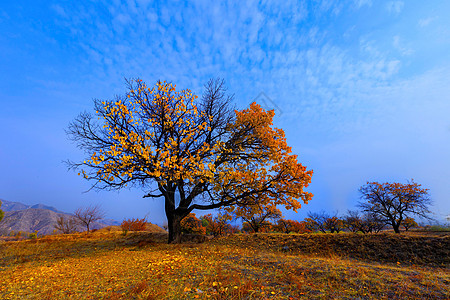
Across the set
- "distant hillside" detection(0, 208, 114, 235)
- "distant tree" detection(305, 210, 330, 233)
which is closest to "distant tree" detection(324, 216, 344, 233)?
"distant tree" detection(305, 210, 330, 233)

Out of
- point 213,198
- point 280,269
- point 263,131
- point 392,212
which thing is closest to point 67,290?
point 280,269

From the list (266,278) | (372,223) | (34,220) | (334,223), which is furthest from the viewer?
(34,220)

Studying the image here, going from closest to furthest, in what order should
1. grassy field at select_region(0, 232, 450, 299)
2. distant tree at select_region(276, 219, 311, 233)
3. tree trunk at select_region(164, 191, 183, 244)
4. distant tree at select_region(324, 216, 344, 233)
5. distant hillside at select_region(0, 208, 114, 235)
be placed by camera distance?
grassy field at select_region(0, 232, 450, 299) → tree trunk at select_region(164, 191, 183, 244) → distant tree at select_region(324, 216, 344, 233) → distant tree at select_region(276, 219, 311, 233) → distant hillside at select_region(0, 208, 114, 235)

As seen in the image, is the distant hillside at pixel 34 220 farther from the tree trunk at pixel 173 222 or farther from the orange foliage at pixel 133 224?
the tree trunk at pixel 173 222

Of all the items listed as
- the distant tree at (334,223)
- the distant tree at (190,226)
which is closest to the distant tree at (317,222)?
the distant tree at (334,223)

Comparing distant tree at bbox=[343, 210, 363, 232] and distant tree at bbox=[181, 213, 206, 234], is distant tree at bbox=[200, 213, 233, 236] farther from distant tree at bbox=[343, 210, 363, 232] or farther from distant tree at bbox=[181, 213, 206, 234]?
distant tree at bbox=[343, 210, 363, 232]

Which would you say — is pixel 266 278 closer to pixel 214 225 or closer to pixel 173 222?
pixel 173 222

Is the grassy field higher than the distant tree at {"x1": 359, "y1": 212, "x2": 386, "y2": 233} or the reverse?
the reverse

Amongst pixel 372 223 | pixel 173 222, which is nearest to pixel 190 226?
pixel 173 222

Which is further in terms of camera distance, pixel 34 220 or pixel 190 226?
pixel 34 220

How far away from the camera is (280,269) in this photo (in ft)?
21.6

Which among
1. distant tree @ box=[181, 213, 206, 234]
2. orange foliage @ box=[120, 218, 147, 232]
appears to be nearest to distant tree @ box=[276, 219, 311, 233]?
distant tree @ box=[181, 213, 206, 234]

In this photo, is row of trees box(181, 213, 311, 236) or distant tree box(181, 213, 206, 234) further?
row of trees box(181, 213, 311, 236)

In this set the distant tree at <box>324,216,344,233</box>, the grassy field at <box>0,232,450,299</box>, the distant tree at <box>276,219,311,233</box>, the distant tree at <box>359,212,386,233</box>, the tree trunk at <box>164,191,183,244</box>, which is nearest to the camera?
the grassy field at <box>0,232,450,299</box>
